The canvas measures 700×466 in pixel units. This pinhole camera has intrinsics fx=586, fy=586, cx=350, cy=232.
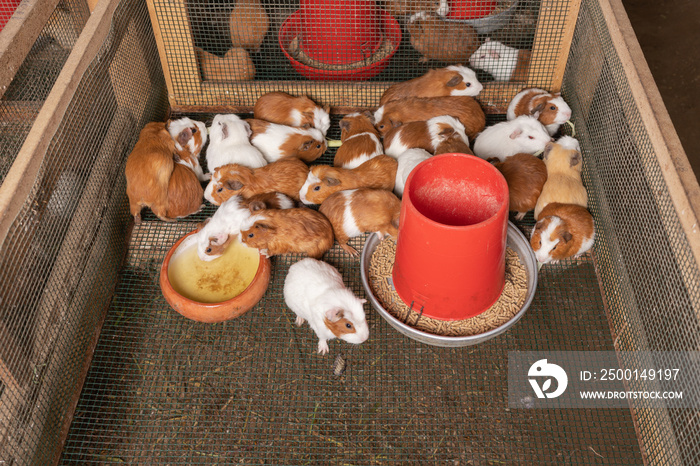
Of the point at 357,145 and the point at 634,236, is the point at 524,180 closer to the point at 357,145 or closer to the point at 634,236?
the point at 634,236

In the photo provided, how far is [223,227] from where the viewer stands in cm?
354

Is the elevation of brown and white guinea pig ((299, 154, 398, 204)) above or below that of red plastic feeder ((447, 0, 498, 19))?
below

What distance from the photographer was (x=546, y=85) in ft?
15.2

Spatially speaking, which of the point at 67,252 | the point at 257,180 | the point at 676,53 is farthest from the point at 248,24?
the point at 676,53

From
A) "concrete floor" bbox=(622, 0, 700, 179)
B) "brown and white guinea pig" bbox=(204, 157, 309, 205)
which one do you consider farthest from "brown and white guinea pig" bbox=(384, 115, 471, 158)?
"concrete floor" bbox=(622, 0, 700, 179)

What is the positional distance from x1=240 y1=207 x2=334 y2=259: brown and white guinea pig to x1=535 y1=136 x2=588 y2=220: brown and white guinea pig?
144 centimetres

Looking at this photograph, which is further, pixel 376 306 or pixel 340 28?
pixel 340 28

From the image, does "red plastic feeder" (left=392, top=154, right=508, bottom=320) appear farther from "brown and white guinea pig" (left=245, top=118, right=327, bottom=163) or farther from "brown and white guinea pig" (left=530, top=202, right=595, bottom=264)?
"brown and white guinea pig" (left=245, top=118, right=327, bottom=163)

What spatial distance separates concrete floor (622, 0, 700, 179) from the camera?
5.20m

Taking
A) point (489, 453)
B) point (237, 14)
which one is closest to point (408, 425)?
point (489, 453)

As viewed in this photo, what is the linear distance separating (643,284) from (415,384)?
1.37 meters

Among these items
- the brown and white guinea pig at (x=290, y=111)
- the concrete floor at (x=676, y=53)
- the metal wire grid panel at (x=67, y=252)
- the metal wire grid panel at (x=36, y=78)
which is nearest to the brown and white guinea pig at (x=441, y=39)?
the brown and white guinea pig at (x=290, y=111)

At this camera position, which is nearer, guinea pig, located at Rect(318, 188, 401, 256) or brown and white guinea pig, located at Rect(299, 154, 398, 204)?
guinea pig, located at Rect(318, 188, 401, 256)

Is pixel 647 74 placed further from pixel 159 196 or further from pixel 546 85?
pixel 159 196
